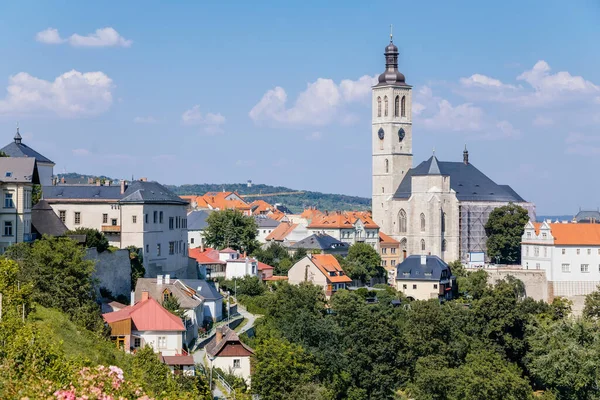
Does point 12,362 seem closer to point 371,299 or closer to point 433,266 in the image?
point 371,299

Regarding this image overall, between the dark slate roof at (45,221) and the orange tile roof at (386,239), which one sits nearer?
the dark slate roof at (45,221)

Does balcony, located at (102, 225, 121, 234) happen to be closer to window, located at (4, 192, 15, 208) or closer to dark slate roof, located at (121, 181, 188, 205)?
dark slate roof, located at (121, 181, 188, 205)

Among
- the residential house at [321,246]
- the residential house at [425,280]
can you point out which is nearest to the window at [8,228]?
the residential house at [425,280]

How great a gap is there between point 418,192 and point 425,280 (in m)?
18.4

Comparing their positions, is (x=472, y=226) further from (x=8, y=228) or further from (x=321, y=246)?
(x=8, y=228)

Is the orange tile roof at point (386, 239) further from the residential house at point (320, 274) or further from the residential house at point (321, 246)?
the residential house at point (320, 274)

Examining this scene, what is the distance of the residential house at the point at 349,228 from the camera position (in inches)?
3570

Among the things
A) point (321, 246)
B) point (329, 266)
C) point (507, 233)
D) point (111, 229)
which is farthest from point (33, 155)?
point (507, 233)

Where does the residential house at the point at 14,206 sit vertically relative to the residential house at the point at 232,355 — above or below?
above

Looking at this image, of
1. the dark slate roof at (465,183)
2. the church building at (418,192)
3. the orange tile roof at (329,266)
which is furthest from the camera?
the dark slate roof at (465,183)

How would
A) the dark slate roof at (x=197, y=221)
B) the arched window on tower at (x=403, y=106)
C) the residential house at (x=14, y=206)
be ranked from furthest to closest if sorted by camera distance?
the arched window on tower at (x=403, y=106), the dark slate roof at (x=197, y=221), the residential house at (x=14, y=206)

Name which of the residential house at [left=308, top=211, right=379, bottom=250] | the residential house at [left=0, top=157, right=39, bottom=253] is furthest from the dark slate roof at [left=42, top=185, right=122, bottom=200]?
the residential house at [left=308, top=211, right=379, bottom=250]

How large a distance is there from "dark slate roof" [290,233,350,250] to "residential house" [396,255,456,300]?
12434 millimetres

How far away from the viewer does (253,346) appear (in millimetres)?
45969
